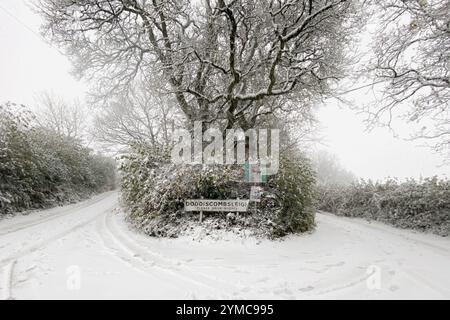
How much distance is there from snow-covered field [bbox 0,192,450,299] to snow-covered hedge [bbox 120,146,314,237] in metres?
0.37

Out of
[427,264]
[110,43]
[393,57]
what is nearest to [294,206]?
[427,264]

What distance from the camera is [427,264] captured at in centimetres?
451

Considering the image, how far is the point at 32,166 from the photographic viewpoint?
9.11m

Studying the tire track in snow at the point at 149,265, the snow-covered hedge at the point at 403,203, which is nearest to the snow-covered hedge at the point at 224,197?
the tire track in snow at the point at 149,265

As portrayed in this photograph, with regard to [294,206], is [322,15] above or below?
above

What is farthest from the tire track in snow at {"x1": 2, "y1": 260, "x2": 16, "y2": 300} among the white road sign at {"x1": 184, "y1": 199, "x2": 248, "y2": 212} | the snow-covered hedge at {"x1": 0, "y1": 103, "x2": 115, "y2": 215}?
the snow-covered hedge at {"x1": 0, "y1": 103, "x2": 115, "y2": 215}

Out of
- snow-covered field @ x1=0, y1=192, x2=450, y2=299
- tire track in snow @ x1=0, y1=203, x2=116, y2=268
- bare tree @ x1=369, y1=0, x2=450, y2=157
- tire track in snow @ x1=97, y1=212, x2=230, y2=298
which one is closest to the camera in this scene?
snow-covered field @ x1=0, y1=192, x2=450, y2=299

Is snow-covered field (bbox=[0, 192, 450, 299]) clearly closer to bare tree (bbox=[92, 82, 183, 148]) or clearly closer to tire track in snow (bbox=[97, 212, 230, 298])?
tire track in snow (bbox=[97, 212, 230, 298])

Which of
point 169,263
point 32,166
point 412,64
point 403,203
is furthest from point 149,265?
point 403,203

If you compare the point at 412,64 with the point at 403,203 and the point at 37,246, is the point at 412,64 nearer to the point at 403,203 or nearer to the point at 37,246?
the point at 403,203

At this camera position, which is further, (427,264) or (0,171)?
(0,171)

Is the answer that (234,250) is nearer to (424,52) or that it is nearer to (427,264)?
(427,264)

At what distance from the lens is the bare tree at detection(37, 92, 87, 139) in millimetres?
24828

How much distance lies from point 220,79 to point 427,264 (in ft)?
26.1
